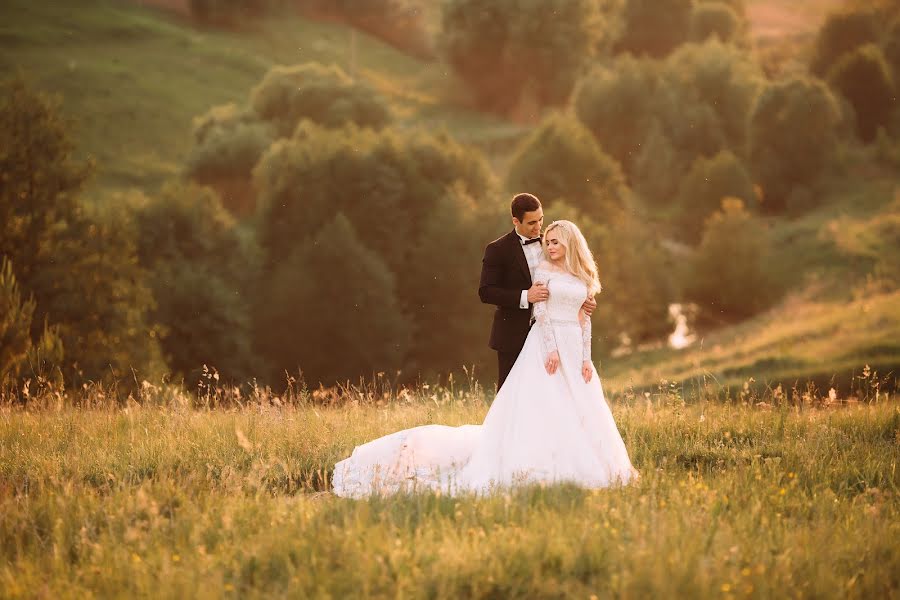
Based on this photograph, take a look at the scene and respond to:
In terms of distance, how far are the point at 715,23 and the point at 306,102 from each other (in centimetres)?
5478

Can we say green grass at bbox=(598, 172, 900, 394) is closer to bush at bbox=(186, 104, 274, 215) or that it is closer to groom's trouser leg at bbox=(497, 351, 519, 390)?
groom's trouser leg at bbox=(497, 351, 519, 390)

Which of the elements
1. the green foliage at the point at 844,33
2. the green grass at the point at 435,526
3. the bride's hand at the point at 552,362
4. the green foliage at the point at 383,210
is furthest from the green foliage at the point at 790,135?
the bride's hand at the point at 552,362

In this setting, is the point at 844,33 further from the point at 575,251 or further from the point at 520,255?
the point at 575,251

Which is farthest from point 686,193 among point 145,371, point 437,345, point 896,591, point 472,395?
point 896,591

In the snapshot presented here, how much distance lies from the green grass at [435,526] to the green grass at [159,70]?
60.7m

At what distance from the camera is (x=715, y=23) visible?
337ft

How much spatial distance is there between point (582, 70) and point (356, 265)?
54.8 meters

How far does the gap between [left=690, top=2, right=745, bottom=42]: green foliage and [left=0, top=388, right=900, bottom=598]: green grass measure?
3986 inches

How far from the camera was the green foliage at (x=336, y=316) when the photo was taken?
149ft

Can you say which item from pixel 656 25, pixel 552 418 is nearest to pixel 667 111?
pixel 656 25

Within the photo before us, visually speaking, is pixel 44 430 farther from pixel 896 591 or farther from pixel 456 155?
pixel 456 155

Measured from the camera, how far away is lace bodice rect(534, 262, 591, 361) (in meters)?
8.28

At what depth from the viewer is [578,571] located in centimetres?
564

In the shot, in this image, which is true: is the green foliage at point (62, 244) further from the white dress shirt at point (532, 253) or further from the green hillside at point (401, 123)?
the white dress shirt at point (532, 253)
